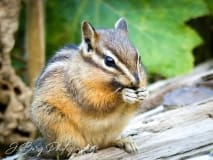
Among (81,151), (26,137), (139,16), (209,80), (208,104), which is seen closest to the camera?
(81,151)

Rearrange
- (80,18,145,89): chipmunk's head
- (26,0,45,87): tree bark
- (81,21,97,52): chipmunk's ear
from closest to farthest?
(80,18,145,89): chipmunk's head → (81,21,97,52): chipmunk's ear → (26,0,45,87): tree bark

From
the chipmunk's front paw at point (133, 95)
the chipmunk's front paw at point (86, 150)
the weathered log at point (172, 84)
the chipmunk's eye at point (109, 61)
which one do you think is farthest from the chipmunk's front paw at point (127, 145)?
the weathered log at point (172, 84)

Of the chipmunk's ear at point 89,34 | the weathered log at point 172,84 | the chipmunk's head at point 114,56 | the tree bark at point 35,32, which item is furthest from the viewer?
the tree bark at point 35,32

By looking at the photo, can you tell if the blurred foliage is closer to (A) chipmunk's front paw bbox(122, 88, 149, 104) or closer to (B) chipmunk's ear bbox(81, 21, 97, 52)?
(B) chipmunk's ear bbox(81, 21, 97, 52)

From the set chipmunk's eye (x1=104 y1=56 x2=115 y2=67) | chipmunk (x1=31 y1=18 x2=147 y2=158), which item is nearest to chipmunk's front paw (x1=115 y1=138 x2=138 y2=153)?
chipmunk (x1=31 y1=18 x2=147 y2=158)

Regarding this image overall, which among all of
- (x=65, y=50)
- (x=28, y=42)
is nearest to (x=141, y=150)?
(x=65, y=50)

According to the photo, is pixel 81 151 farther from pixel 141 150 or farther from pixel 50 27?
pixel 50 27

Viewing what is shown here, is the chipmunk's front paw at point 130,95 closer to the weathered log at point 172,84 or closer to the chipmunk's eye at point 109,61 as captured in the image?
the chipmunk's eye at point 109,61
